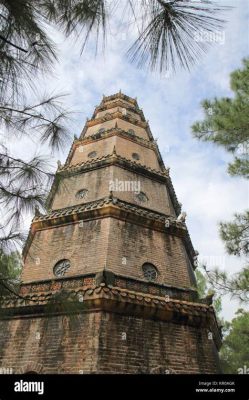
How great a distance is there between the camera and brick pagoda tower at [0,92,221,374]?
792 cm

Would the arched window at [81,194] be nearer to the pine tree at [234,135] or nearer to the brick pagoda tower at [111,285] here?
the brick pagoda tower at [111,285]

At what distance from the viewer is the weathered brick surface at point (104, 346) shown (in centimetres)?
767

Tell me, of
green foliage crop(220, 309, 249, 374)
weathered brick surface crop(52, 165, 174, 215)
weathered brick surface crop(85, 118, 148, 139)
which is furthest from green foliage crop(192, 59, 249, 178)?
green foliage crop(220, 309, 249, 374)

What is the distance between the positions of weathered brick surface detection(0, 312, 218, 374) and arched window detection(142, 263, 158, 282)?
1.52 m

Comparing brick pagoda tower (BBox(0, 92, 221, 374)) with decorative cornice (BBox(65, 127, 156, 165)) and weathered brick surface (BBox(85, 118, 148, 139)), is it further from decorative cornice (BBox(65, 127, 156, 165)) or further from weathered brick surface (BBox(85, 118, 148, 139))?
weathered brick surface (BBox(85, 118, 148, 139))

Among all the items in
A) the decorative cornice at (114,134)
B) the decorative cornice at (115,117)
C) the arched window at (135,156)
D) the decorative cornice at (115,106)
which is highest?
the decorative cornice at (115,106)

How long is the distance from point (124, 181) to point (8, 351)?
22.2ft

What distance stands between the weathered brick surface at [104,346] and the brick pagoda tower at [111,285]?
0.02 m

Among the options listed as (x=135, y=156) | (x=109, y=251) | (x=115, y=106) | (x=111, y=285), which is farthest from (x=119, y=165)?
(x=115, y=106)

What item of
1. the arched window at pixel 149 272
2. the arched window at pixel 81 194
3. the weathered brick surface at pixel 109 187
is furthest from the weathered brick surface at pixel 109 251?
the arched window at pixel 81 194

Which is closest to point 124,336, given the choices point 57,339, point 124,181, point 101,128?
point 57,339

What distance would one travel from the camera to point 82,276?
31.2ft
